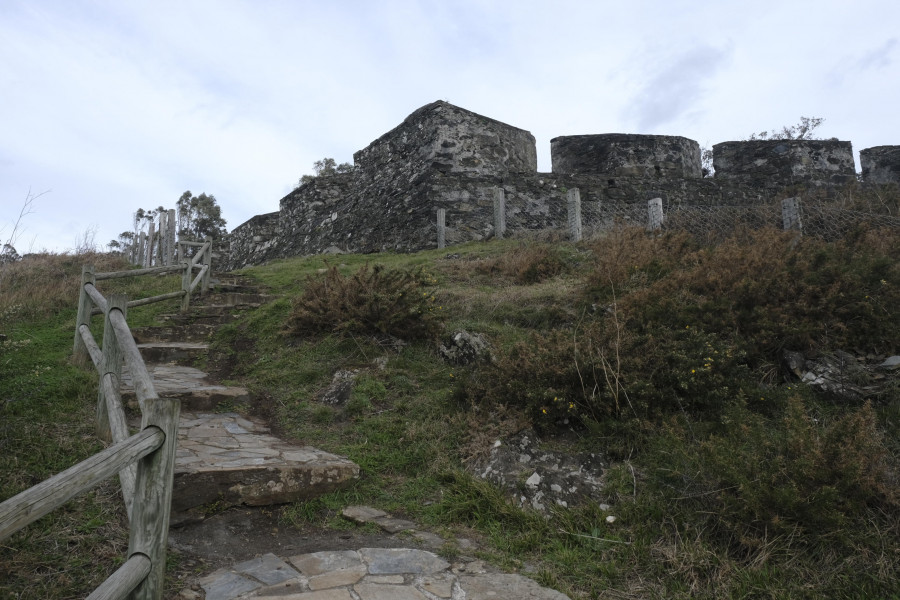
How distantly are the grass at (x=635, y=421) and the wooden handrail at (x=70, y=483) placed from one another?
940 millimetres

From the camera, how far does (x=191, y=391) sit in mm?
5039

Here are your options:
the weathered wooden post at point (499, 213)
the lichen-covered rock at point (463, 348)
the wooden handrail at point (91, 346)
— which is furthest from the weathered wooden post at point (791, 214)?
the wooden handrail at point (91, 346)

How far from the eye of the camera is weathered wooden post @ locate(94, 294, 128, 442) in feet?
11.6

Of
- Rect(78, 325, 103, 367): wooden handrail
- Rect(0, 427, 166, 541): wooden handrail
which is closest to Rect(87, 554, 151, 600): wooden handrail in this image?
Rect(0, 427, 166, 541): wooden handrail

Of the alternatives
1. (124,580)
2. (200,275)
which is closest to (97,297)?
(124,580)

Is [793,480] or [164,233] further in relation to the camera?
[164,233]

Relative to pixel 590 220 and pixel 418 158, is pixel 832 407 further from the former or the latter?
pixel 418 158

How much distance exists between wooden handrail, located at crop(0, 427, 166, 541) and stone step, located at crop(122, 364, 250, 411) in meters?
2.70

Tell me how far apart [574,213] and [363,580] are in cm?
853

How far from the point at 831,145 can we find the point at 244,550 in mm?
16184

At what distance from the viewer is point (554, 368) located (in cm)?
433

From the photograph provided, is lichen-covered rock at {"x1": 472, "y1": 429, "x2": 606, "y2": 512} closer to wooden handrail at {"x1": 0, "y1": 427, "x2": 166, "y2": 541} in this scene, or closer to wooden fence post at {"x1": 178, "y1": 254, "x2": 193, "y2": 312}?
wooden handrail at {"x1": 0, "y1": 427, "x2": 166, "y2": 541}

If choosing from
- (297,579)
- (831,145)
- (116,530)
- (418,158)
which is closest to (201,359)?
(116,530)

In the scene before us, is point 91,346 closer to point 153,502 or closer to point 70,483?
point 153,502
